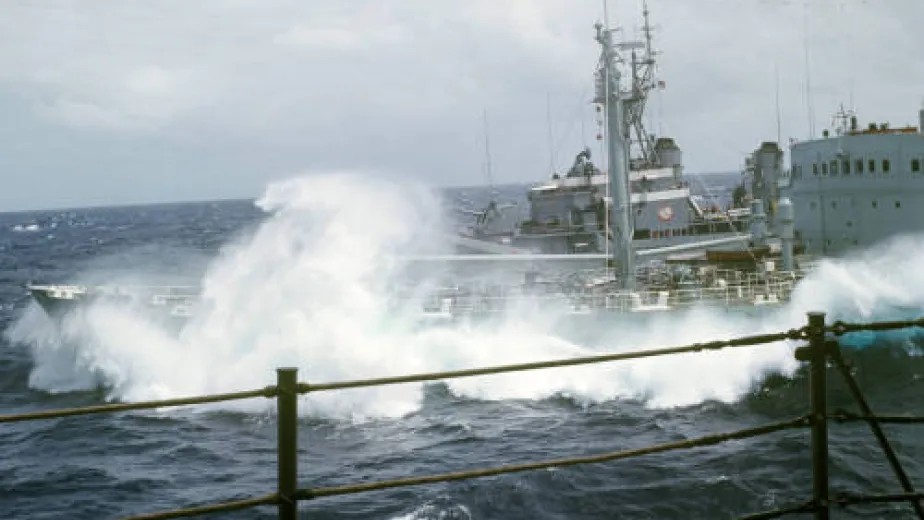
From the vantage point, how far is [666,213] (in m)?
44.9

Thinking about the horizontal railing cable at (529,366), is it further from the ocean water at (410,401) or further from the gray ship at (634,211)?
the gray ship at (634,211)

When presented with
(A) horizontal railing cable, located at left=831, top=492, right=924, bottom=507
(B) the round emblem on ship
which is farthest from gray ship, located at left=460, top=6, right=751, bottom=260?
(A) horizontal railing cable, located at left=831, top=492, right=924, bottom=507

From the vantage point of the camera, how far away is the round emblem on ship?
4478 centimetres

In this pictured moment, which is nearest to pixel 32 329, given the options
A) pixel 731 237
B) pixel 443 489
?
pixel 443 489

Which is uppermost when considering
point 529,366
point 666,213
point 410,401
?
point 666,213

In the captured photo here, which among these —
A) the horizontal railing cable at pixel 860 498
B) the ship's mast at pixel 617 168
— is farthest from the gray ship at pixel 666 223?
the horizontal railing cable at pixel 860 498

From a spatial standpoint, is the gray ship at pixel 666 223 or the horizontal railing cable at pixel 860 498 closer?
the horizontal railing cable at pixel 860 498

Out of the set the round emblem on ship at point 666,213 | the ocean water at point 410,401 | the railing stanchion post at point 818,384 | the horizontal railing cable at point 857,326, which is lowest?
the ocean water at point 410,401

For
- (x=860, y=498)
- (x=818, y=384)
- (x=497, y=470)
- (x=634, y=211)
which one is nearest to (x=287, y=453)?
(x=497, y=470)

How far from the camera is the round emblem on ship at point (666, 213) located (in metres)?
44.8

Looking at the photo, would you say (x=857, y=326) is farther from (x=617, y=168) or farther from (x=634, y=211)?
(x=634, y=211)

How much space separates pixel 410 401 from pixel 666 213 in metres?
25.0

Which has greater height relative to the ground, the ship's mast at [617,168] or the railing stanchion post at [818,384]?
the ship's mast at [617,168]

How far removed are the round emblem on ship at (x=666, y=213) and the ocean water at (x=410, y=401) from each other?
14.0 metres
